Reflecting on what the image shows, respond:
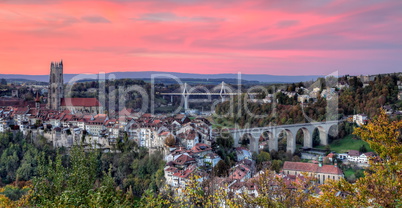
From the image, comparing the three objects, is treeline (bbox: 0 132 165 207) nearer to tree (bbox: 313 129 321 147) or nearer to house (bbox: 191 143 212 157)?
house (bbox: 191 143 212 157)

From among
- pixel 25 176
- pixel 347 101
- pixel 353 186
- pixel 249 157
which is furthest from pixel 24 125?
pixel 347 101

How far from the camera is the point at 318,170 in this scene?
17609 mm

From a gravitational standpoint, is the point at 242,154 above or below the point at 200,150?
below

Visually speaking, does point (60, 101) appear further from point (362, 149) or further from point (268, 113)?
point (362, 149)

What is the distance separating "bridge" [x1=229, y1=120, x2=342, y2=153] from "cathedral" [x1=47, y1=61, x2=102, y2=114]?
50.1 ft

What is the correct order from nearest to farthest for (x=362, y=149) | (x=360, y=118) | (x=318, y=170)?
(x=318, y=170)
(x=362, y=149)
(x=360, y=118)

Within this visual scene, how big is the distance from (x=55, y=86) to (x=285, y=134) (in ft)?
67.6

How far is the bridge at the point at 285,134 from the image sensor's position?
74.3 feet

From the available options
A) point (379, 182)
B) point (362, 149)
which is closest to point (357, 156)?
point (362, 149)

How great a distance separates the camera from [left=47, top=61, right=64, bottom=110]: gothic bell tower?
3241 centimetres

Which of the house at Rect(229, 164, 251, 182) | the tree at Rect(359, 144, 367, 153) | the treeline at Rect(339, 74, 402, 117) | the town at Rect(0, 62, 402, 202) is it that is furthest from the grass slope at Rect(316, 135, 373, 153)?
the house at Rect(229, 164, 251, 182)

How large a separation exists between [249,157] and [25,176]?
12.3 metres

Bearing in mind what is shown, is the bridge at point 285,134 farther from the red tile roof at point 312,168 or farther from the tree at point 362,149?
the red tile roof at point 312,168

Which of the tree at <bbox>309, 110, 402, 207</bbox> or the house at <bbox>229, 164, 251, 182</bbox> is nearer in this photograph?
the tree at <bbox>309, 110, 402, 207</bbox>
